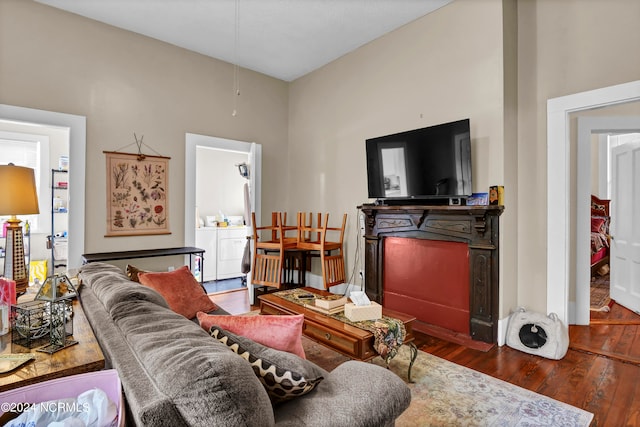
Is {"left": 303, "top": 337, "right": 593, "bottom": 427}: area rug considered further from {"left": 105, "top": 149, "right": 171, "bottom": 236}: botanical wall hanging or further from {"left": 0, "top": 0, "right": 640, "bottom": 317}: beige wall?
{"left": 105, "top": 149, "right": 171, "bottom": 236}: botanical wall hanging

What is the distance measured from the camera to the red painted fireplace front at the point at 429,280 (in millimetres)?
3189

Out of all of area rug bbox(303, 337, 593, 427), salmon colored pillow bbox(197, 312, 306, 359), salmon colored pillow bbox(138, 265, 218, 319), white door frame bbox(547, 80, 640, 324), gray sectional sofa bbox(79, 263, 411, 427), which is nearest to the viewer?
gray sectional sofa bbox(79, 263, 411, 427)

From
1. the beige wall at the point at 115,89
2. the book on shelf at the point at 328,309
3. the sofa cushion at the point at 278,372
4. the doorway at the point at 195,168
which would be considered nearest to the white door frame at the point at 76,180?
the beige wall at the point at 115,89

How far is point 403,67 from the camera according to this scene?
12.5 feet

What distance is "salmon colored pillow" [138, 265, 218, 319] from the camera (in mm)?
2266

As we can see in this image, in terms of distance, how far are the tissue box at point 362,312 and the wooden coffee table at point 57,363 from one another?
1500 mm

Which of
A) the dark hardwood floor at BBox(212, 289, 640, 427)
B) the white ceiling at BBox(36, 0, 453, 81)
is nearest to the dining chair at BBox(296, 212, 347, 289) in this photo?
the dark hardwood floor at BBox(212, 289, 640, 427)

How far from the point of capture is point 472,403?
210 centimetres

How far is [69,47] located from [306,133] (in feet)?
9.80

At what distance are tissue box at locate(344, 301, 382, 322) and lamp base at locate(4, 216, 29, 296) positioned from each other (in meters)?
2.09

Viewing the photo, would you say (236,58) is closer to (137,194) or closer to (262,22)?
(262,22)

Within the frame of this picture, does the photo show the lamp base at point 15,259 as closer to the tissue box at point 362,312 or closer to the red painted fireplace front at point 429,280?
the tissue box at point 362,312

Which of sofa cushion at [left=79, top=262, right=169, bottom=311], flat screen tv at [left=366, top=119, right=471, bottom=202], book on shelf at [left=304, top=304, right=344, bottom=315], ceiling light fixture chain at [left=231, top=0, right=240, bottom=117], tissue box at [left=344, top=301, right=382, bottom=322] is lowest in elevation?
book on shelf at [left=304, top=304, right=344, bottom=315]

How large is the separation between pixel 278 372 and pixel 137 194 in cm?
367
